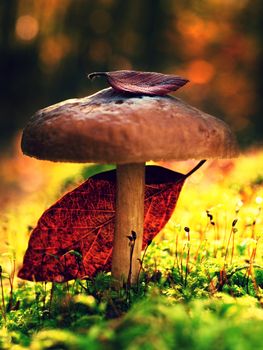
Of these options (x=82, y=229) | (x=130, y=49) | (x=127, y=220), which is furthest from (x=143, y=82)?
(x=130, y=49)

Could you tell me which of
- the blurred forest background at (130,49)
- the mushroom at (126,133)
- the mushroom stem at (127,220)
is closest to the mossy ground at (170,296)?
the mushroom stem at (127,220)

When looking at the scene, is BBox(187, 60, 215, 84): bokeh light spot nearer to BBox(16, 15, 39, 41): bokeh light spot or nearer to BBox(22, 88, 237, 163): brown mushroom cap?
BBox(16, 15, 39, 41): bokeh light spot

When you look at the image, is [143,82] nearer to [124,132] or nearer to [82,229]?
[124,132]

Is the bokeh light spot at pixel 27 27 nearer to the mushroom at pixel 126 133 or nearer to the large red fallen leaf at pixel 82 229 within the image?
the large red fallen leaf at pixel 82 229

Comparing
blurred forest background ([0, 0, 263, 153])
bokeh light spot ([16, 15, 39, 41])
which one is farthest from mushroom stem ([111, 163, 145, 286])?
bokeh light spot ([16, 15, 39, 41])

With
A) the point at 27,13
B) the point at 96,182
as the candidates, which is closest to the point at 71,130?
the point at 96,182

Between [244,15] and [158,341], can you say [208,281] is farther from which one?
[244,15]

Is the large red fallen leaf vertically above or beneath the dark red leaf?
beneath
